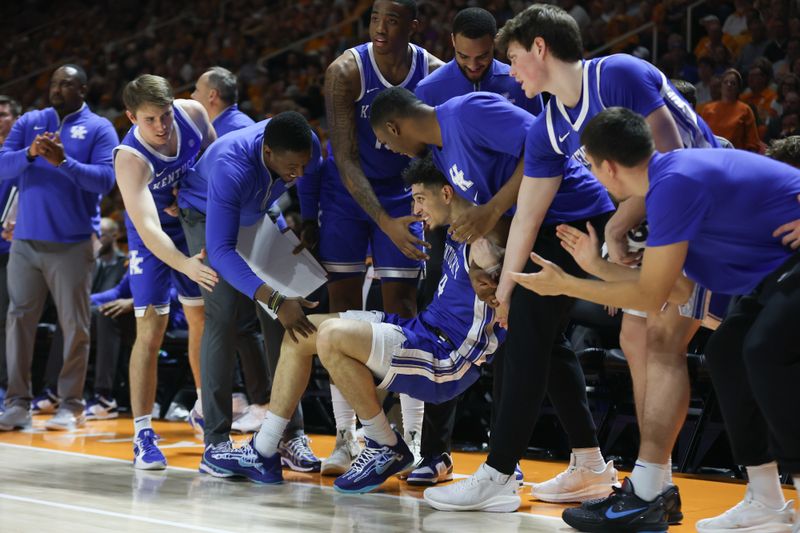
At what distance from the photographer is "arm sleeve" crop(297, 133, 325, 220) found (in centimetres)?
486

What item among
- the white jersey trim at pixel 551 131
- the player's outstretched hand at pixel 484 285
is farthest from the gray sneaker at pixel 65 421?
the white jersey trim at pixel 551 131

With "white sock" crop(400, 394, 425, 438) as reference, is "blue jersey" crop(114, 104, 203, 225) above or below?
above

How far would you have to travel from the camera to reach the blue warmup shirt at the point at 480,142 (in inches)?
146

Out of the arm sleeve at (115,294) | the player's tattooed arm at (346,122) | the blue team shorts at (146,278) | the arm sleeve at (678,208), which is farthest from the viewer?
the arm sleeve at (115,294)

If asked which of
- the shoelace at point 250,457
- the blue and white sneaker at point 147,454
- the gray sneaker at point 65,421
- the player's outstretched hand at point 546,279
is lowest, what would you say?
the gray sneaker at point 65,421

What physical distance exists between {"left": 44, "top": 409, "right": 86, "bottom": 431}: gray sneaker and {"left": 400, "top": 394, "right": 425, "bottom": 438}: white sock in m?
2.47

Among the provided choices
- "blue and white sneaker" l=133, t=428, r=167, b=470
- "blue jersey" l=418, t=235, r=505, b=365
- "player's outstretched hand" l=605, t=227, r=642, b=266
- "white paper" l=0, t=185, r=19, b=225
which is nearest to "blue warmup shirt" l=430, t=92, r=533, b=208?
"blue jersey" l=418, t=235, r=505, b=365

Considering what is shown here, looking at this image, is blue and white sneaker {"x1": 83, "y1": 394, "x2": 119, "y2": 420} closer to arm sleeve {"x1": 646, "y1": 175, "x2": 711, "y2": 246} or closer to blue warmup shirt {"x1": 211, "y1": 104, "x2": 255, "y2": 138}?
blue warmup shirt {"x1": 211, "y1": 104, "x2": 255, "y2": 138}

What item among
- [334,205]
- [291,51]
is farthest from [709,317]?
[291,51]

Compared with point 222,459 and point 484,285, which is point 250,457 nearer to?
point 222,459

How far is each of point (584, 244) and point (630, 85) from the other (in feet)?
1.83

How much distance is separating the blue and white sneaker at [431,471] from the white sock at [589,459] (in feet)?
2.22

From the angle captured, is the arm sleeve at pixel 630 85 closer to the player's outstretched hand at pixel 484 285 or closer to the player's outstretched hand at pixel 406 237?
the player's outstretched hand at pixel 484 285

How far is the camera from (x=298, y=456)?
15.1 feet
